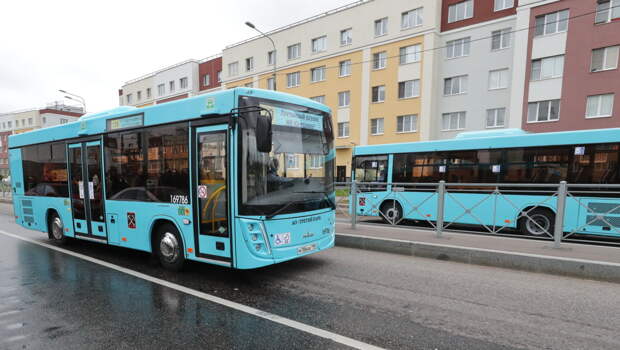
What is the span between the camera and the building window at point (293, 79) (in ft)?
106

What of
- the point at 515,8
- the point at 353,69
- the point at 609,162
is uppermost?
the point at 515,8

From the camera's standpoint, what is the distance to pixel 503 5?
22438mm

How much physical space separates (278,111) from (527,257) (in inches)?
206

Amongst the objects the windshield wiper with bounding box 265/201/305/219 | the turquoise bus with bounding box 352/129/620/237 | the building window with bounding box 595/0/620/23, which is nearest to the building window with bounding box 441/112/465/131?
the building window with bounding box 595/0/620/23

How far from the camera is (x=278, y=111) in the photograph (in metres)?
4.72

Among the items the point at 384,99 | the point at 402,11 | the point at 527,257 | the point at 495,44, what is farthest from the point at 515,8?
the point at 527,257

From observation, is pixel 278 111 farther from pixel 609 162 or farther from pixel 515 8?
pixel 515 8

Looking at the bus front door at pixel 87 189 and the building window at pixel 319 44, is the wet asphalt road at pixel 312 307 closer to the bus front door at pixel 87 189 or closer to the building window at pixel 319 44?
the bus front door at pixel 87 189

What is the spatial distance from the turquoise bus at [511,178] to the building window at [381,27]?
758 inches

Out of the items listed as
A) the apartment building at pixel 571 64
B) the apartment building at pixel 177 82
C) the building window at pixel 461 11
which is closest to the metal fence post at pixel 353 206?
the apartment building at pixel 571 64

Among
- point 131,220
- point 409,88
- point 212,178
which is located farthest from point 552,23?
point 131,220

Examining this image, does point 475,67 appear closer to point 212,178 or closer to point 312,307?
point 212,178

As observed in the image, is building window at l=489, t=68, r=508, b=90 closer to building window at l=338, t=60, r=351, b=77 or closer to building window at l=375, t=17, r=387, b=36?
building window at l=375, t=17, r=387, b=36

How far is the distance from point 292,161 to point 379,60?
25.2 metres
